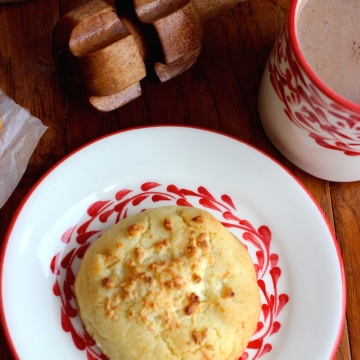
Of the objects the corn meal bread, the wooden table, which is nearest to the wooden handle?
the wooden table

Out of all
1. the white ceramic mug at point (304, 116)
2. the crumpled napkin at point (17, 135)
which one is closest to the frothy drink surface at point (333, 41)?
the white ceramic mug at point (304, 116)

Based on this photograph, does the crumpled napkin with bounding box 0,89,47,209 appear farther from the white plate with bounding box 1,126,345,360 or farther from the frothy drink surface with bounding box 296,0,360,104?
the frothy drink surface with bounding box 296,0,360,104

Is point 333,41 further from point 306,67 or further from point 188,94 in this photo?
point 188,94

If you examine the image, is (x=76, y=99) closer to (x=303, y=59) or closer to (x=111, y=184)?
(x=111, y=184)

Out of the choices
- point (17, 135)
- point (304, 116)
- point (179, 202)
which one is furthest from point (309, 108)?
point (17, 135)

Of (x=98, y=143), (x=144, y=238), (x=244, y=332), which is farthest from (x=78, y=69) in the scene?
(x=244, y=332)
